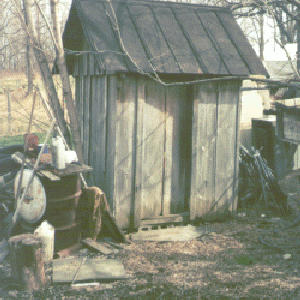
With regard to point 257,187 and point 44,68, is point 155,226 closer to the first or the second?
point 257,187

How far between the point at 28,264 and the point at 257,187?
5.55m

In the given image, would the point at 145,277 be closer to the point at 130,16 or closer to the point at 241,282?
the point at 241,282

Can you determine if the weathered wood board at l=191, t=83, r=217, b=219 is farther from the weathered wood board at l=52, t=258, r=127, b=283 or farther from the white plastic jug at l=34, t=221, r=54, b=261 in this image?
the white plastic jug at l=34, t=221, r=54, b=261

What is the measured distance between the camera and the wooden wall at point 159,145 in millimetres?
7492

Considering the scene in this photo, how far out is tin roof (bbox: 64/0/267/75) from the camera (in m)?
7.40

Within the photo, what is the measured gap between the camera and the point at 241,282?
5.46 m

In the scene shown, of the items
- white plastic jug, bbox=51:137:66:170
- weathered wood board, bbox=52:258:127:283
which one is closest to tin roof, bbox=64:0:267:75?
white plastic jug, bbox=51:137:66:170

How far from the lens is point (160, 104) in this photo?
7.90m

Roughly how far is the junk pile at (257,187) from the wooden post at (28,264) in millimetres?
4884

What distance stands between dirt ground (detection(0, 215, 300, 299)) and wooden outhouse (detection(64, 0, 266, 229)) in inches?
33.7

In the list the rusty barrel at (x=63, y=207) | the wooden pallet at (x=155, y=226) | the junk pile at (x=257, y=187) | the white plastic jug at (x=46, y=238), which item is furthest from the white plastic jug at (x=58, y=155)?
the junk pile at (x=257, y=187)

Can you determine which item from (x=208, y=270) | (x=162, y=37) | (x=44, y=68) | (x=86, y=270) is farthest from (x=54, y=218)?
(x=162, y=37)

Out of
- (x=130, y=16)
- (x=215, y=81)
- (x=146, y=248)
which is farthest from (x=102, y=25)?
(x=146, y=248)

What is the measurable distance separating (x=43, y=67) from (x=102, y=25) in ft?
5.56
